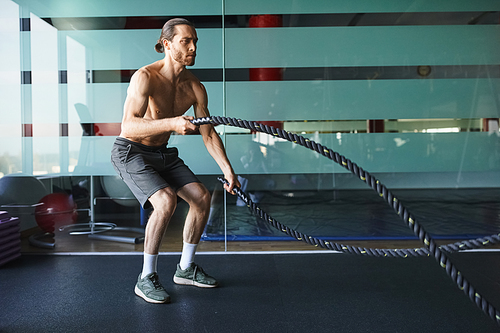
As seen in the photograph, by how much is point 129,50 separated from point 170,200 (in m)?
1.61

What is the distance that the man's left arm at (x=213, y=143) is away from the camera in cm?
220

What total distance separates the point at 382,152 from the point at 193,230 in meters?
1.72

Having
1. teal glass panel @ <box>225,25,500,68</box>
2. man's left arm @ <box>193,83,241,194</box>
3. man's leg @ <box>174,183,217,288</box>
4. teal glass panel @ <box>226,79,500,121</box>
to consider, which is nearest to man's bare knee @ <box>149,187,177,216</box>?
man's leg @ <box>174,183,217,288</box>

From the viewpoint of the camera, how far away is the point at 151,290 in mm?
2115

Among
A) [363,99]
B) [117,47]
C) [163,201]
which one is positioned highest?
[117,47]

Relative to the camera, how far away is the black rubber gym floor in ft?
5.96

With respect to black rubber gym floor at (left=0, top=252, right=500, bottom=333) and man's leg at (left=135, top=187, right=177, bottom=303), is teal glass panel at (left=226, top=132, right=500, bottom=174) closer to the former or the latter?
black rubber gym floor at (left=0, top=252, right=500, bottom=333)

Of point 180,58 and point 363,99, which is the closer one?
point 180,58

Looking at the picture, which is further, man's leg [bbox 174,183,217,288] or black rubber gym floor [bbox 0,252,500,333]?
man's leg [bbox 174,183,217,288]

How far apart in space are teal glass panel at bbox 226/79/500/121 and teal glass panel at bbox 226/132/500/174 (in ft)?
0.56

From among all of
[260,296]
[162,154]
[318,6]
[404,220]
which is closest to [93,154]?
[162,154]

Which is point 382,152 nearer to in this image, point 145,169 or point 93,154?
point 145,169

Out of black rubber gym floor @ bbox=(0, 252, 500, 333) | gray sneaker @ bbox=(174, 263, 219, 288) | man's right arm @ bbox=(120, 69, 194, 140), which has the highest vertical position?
man's right arm @ bbox=(120, 69, 194, 140)

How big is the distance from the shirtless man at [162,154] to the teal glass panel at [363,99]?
788 mm
